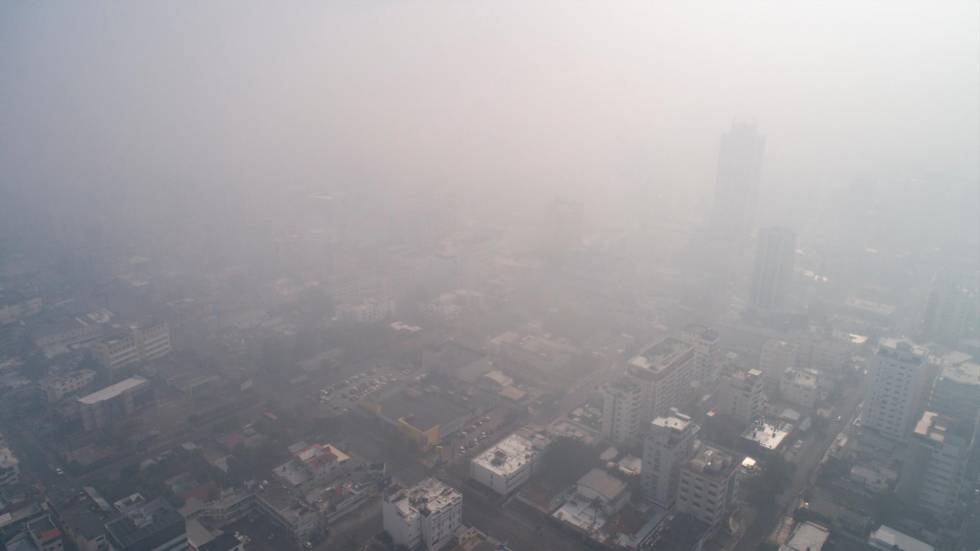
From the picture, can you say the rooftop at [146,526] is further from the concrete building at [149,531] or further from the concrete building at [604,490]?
the concrete building at [604,490]

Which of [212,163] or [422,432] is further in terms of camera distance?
[212,163]

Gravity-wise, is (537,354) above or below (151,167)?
below


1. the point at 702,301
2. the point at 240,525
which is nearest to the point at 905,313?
the point at 702,301

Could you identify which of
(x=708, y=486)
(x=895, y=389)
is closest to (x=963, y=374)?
(x=895, y=389)

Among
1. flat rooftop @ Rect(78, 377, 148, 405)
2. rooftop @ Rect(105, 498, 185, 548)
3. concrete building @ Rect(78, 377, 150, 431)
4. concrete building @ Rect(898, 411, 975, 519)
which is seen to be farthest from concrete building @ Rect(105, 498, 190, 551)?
concrete building @ Rect(898, 411, 975, 519)

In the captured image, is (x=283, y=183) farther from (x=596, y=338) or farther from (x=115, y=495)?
(x=115, y=495)

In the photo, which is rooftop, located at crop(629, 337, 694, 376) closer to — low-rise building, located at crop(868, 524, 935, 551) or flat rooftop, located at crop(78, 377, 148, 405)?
low-rise building, located at crop(868, 524, 935, 551)

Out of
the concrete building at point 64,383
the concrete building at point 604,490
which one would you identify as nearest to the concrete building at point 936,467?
the concrete building at point 604,490
